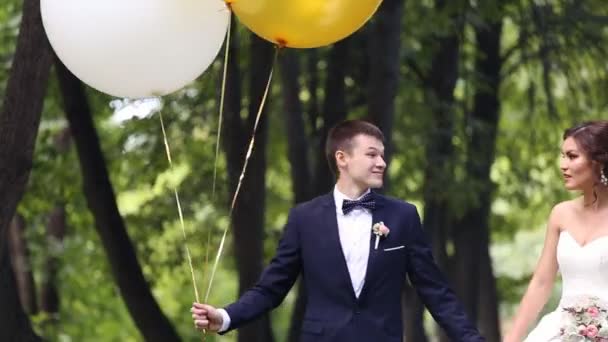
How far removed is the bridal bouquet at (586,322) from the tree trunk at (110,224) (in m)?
6.02

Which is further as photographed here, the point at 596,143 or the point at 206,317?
the point at 596,143

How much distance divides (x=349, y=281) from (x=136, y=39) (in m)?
1.50

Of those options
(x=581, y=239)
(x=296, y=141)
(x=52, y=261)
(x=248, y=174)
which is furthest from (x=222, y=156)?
(x=581, y=239)

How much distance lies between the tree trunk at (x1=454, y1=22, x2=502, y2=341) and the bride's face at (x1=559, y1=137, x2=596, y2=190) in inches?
394

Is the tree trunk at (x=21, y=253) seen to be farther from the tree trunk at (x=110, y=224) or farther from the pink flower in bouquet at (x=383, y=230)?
the pink flower in bouquet at (x=383, y=230)

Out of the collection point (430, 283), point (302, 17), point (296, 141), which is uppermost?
point (296, 141)

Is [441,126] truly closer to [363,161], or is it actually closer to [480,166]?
[480,166]

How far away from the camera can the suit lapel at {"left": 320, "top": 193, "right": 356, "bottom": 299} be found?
6727 millimetres

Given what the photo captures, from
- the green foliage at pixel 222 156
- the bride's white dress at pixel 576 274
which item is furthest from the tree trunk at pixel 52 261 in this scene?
the bride's white dress at pixel 576 274

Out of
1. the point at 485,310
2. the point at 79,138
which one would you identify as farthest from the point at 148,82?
the point at 485,310

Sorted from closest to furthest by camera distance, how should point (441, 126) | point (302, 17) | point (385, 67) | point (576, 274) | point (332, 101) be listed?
point (576, 274)
point (302, 17)
point (385, 67)
point (332, 101)
point (441, 126)

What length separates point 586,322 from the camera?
6.67 meters

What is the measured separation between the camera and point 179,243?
58.2ft

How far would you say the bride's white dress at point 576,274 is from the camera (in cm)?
668
